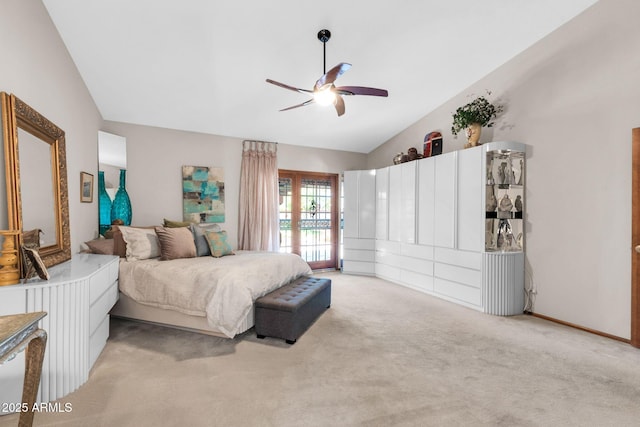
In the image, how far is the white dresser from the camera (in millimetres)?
1833

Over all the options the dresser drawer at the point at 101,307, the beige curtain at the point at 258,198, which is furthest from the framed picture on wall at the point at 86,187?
the beige curtain at the point at 258,198

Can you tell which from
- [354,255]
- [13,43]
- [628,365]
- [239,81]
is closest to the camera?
[13,43]

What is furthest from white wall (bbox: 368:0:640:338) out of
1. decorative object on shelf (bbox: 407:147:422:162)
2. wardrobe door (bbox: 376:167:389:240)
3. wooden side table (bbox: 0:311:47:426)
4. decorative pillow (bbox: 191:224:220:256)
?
wooden side table (bbox: 0:311:47:426)

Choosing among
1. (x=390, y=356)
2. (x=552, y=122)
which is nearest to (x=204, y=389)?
(x=390, y=356)

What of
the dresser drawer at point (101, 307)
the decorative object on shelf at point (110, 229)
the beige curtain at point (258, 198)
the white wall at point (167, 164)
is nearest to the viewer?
the dresser drawer at point (101, 307)

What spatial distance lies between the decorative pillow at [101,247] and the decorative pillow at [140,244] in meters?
0.17

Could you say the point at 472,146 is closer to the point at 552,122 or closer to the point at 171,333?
the point at 552,122

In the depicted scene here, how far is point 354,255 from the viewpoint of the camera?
582 cm

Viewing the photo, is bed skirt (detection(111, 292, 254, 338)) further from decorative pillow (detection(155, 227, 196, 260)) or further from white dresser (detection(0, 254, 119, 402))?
white dresser (detection(0, 254, 119, 402))

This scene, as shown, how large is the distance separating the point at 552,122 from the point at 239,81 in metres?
3.70

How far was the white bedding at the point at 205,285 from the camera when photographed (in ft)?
9.11

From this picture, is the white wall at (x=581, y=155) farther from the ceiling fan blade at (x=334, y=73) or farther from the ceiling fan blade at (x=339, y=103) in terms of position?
the ceiling fan blade at (x=334, y=73)

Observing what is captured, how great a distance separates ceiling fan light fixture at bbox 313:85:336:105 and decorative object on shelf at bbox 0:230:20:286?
2.42 meters

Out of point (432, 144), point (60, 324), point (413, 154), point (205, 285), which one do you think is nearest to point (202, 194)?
point (205, 285)
